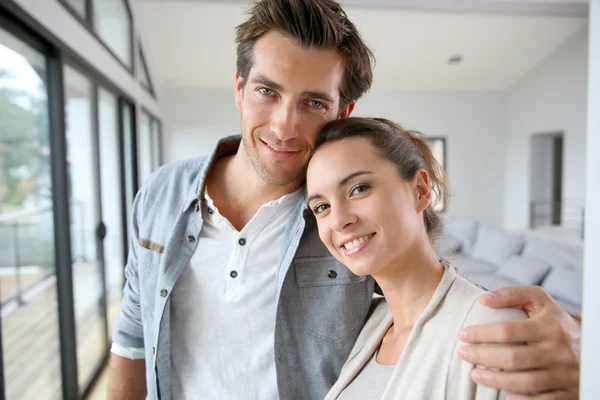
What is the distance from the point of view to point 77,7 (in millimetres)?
2975

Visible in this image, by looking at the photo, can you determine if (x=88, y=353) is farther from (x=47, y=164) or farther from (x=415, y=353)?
(x=415, y=353)

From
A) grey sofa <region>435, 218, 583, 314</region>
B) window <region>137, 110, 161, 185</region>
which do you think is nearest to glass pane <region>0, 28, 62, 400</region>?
grey sofa <region>435, 218, 583, 314</region>

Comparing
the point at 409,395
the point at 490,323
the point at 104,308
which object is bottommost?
the point at 104,308

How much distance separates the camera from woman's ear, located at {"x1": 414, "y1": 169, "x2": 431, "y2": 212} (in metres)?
1.08

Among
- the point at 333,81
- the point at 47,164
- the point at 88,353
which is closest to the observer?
the point at 333,81

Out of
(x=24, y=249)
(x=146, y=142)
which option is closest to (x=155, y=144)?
(x=146, y=142)

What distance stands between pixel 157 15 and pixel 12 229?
4.33 m

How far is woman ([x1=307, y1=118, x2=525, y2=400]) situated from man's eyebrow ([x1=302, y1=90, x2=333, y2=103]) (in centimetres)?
7

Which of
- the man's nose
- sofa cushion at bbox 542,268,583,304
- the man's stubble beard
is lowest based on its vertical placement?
sofa cushion at bbox 542,268,583,304

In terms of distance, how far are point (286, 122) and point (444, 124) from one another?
884 centimetres

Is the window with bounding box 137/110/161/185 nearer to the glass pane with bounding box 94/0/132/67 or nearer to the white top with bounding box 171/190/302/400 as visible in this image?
the glass pane with bounding box 94/0/132/67

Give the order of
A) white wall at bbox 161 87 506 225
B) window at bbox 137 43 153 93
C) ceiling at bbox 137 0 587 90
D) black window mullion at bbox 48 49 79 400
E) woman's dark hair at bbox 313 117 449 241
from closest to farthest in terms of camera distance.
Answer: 1. woman's dark hair at bbox 313 117 449 241
2. black window mullion at bbox 48 49 79 400
3. ceiling at bbox 137 0 587 90
4. window at bbox 137 43 153 93
5. white wall at bbox 161 87 506 225

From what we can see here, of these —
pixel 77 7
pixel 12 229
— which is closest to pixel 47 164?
pixel 12 229

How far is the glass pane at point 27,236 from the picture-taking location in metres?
2.40
